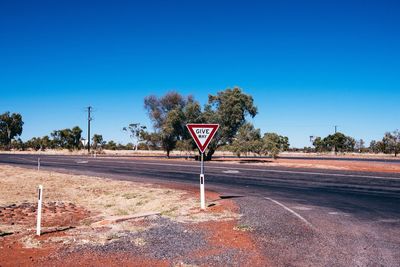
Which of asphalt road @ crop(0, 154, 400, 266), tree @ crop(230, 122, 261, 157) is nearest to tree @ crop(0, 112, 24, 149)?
tree @ crop(230, 122, 261, 157)

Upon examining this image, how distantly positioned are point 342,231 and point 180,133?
163 ft

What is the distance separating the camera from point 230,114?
170 feet

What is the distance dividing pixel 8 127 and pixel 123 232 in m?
141

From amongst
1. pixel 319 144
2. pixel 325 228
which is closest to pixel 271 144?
pixel 325 228

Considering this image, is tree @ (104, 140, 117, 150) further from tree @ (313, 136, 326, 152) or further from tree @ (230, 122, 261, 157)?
tree @ (230, 122, 261, 157)

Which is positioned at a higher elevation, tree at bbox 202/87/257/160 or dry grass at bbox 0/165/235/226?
tree at bbox 202/87/257/160

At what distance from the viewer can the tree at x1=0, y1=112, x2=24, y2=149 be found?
134 meters

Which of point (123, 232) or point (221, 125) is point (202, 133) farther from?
point (221, 125)

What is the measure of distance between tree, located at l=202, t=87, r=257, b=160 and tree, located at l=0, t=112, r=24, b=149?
105 m

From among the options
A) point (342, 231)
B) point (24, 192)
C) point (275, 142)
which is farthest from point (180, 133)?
point (342, 231)

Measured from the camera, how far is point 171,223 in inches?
405

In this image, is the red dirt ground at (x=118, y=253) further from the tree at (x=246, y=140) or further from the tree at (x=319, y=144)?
the tree at (x=319, y=144)

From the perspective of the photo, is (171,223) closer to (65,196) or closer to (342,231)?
(342,231)

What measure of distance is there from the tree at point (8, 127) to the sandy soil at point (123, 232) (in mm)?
130485
